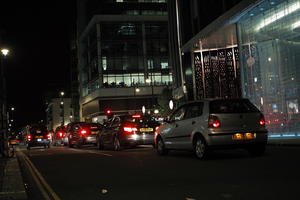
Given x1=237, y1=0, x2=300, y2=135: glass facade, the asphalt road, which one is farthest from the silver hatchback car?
x1=237, y1=0, x2=300, y2=135: glass facade

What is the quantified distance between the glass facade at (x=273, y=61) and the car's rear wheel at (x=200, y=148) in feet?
31.1

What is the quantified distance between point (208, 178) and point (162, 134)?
19.9 ft

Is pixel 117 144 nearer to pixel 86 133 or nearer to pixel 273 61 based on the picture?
pixel 86 133

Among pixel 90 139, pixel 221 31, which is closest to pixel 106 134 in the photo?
pixel 90 139

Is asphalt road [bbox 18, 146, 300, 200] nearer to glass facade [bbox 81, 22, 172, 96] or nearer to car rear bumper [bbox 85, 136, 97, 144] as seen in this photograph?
car rear bumper [bbox 85, 136, 97, 144]

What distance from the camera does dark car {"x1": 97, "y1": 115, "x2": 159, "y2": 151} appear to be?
1792cm

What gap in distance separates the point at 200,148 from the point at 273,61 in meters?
11.9

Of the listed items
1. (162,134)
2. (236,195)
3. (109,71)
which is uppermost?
(109,71)

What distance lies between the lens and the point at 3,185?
25.8 feet

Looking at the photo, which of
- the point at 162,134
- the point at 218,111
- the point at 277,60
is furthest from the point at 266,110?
the point at 218,111

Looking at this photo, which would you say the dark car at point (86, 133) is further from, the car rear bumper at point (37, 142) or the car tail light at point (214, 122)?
the car tail light at point (214, 122)

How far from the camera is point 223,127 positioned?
452 inches

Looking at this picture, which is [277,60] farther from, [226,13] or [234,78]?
[234,78]

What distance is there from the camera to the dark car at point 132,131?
17.9 m
